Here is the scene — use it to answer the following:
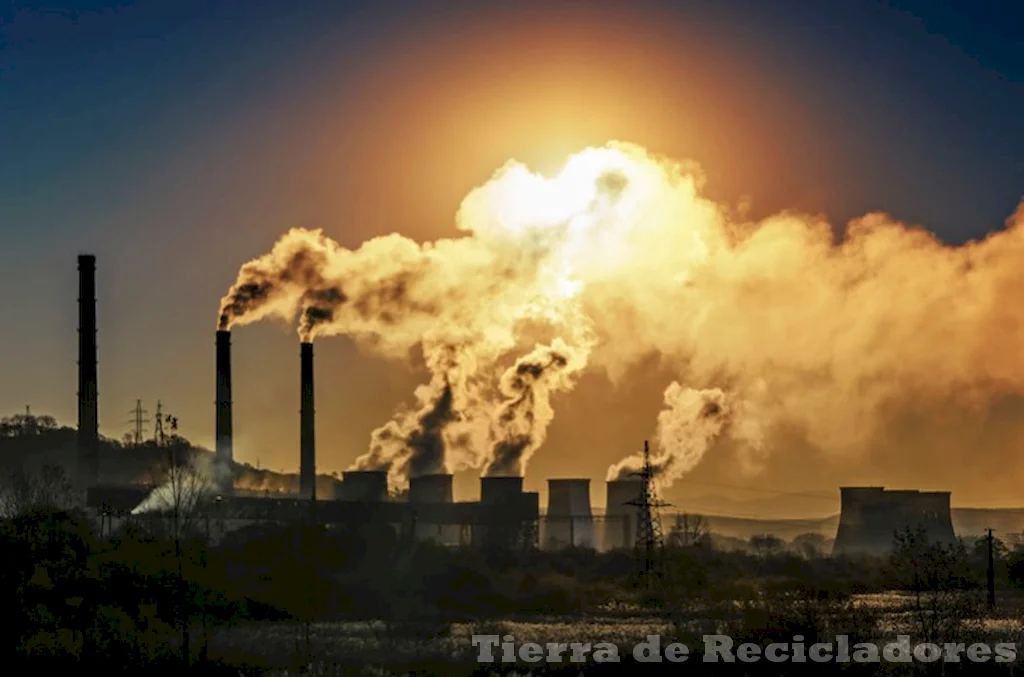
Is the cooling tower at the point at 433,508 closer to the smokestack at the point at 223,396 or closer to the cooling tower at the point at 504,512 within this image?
the cooling tower at the point at 504,512

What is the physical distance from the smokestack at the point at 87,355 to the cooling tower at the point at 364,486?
1493 centimetres

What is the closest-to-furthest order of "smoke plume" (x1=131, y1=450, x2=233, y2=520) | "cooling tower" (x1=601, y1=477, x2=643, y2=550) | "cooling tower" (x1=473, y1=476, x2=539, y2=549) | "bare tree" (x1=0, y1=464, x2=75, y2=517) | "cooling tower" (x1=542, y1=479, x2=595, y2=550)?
"bare tree" (x1=0, y1=464, x2=75, y2=517), "smoke plume" (x1=131, y1=450, x2=233, y2=520), "cooling tower" (x1=473, y1=476, x2=539, y2=549), "cooling tower" (x1=542, y1=479, x2=595, y2=550), "cooling tower" (x1=601, y1=477, x2=643, y2=550)

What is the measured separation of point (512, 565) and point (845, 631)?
1660 inches

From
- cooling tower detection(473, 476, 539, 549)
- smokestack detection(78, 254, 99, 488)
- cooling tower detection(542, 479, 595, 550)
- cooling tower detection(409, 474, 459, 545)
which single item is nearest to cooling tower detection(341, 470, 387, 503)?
cooling tower detection(409, 474, 459, 545)

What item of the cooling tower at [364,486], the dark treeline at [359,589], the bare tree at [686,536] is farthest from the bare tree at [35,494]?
the bare tree at [686,536]

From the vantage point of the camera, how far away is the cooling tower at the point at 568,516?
92.2 m

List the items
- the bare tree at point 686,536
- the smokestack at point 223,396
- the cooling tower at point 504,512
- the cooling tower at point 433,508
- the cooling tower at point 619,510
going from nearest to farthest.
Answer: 1. the cooling tower at point 504,512
2. the smokestack at point 223,396
3. the cooling tower at point 433,508
4. the bare tree at point 686,536
5. the cooling tower at point 619,510

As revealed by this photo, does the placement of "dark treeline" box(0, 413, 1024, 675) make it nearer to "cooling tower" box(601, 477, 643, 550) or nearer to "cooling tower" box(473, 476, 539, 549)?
"cooling tower" box(473, 476, 539, 549)

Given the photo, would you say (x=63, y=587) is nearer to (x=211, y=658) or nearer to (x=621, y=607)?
(x=211, y=658)

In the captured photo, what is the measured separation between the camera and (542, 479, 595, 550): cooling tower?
92.2 m

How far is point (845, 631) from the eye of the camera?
32312mm

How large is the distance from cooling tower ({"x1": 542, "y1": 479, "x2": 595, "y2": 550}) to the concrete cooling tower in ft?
56.2

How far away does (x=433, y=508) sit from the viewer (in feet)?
280

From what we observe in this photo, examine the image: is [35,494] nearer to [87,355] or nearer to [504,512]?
[87,355]
